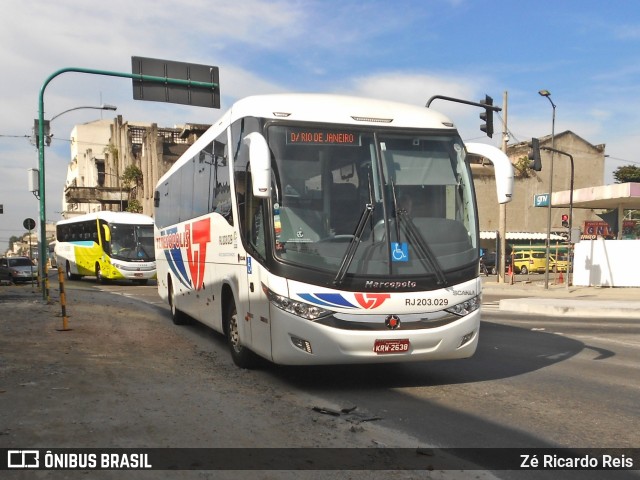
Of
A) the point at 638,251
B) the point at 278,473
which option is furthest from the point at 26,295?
the point at 638,251

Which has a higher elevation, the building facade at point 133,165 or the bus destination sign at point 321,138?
the building facade at point 133,165

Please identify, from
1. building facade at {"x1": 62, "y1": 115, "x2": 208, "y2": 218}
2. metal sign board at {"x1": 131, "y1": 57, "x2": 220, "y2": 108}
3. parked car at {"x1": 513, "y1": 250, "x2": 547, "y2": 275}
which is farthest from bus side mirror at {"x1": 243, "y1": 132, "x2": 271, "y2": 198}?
building facade at {"x1": 62, "y1": 115, "x2": 208, "y2": 218}

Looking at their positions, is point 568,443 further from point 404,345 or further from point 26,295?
point 26,295

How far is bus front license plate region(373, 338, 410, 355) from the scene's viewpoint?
6.55 metres

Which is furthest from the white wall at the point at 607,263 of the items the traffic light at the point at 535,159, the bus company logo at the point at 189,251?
the bus company logo at the point at 189,251

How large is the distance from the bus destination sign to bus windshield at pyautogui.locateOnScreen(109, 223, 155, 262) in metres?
23.5

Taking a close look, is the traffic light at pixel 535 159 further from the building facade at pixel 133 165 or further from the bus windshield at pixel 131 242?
the building facade at pixel 133 165

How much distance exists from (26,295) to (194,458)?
54.1 feet

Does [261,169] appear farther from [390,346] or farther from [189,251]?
[189,251]

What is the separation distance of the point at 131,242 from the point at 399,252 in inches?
959

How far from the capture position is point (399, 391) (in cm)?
705

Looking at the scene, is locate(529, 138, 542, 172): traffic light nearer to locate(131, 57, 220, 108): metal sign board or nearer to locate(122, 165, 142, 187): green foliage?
locate(131, 57, 220, 108): metal sign board

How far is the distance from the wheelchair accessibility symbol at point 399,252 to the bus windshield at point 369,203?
1 centimetres

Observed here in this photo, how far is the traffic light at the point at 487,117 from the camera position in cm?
2083
